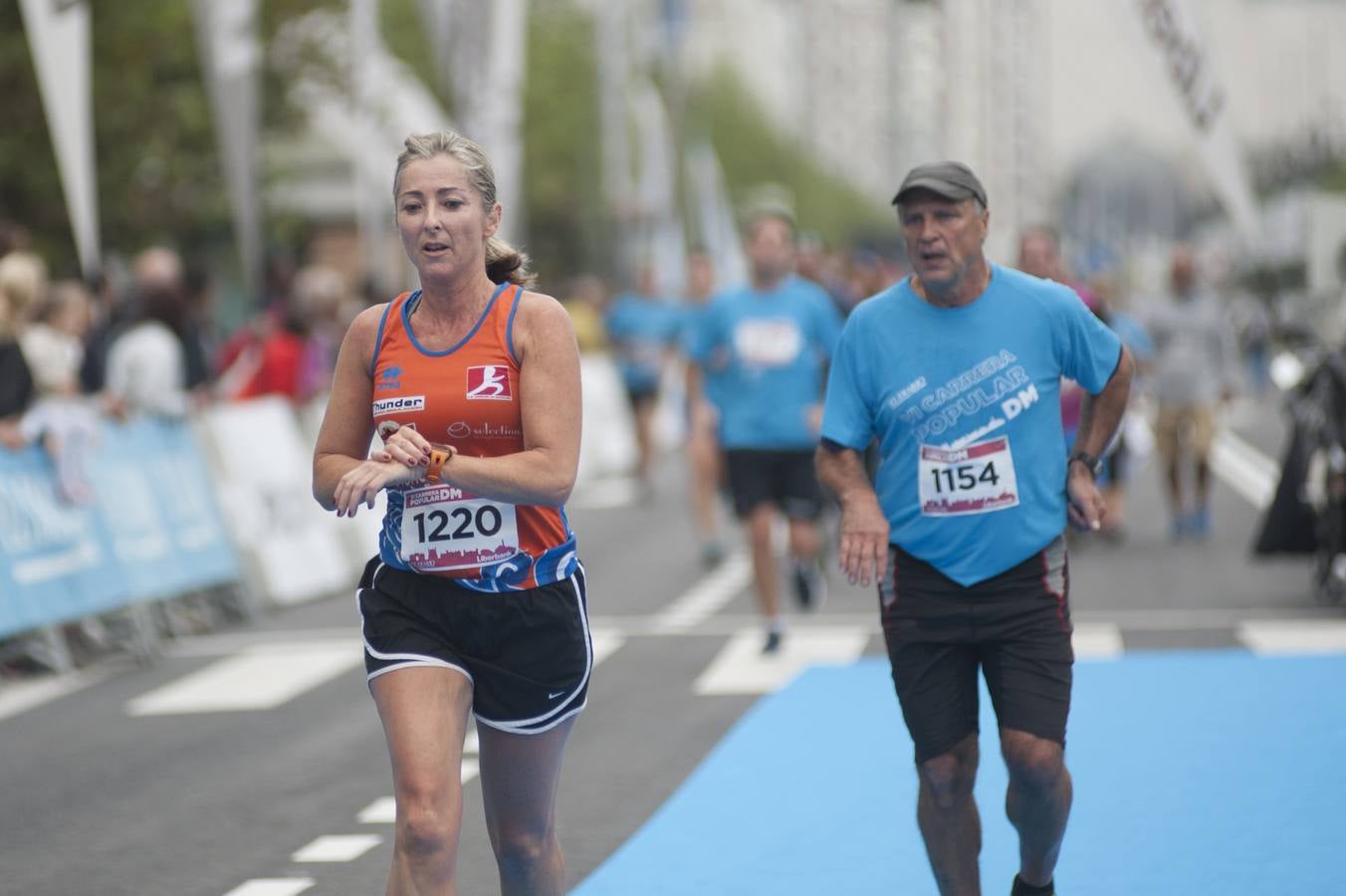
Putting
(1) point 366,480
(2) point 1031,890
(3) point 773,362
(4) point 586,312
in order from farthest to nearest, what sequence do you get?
(4) point 586,312
(3) point 773,362
(2) point 1031,890
(1) point 366,480

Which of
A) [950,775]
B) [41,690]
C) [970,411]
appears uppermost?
[970,411]

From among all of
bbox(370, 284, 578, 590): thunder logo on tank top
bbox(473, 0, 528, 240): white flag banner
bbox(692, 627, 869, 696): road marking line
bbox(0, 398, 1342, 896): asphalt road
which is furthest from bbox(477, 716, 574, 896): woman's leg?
bbox(473, 0, 528, 240): white flag banner

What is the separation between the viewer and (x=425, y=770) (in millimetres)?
4809

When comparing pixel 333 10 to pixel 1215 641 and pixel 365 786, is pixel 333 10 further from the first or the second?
pixel 365 786

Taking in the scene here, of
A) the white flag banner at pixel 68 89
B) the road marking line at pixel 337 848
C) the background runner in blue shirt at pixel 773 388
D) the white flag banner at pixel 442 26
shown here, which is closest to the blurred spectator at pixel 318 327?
the white flag banner at pixel 68 89

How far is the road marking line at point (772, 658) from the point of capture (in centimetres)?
1110

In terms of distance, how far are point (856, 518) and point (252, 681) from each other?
22.3ft

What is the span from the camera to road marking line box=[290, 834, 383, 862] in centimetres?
751

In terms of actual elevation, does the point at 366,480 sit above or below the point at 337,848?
above

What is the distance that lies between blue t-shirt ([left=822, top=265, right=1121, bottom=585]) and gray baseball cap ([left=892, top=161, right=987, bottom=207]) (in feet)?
0.80

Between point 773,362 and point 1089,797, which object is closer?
point 1089,797

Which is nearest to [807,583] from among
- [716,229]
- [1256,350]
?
[1256,350]

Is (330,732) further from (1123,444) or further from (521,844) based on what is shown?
(1123,444)

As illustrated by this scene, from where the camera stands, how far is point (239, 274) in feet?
119
